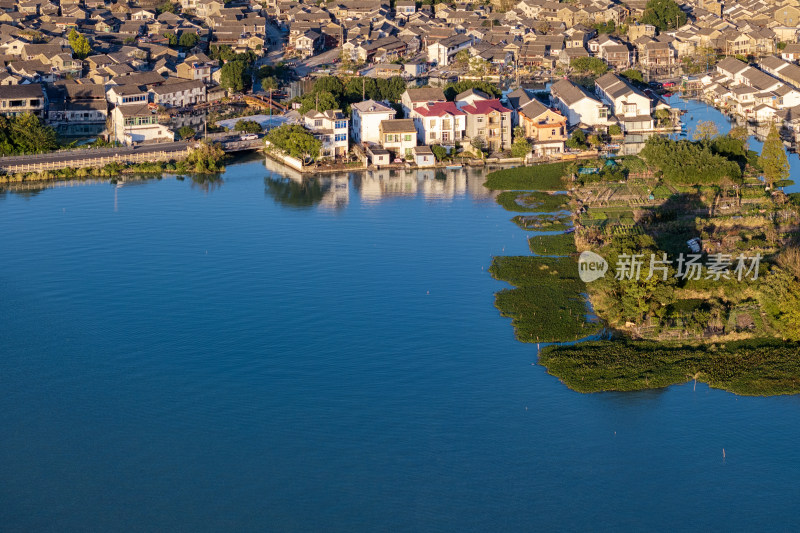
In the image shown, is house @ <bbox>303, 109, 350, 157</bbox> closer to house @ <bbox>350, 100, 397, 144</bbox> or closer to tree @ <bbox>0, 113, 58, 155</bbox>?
house @ <bbox>350, 100, 397, 144</bbox>

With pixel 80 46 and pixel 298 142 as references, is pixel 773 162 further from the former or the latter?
pixel 80 46

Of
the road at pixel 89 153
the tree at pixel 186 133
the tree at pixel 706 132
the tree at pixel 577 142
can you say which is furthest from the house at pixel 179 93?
the tree at pixel 706 132

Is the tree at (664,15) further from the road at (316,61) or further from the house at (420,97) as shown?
the house at (420,97)

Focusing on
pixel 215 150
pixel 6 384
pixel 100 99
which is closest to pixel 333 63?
pixel 100 99

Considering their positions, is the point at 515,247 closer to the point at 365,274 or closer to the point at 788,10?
the point at 365,274

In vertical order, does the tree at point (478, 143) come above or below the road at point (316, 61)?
below
